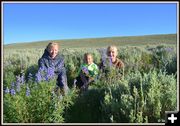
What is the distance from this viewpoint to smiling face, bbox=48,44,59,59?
8.38 m

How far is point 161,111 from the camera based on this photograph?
782 cm

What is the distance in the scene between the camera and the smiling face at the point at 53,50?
27.5 ft

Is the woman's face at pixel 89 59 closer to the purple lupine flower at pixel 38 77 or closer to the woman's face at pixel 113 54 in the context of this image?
the woman's face at pixel 113 54

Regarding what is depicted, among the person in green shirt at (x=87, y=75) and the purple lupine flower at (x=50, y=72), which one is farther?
the person in green shirt at (x=87, y=75)

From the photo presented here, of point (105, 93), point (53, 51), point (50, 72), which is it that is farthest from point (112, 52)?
point (50, 72)

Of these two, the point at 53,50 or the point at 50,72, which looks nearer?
the point at 50,72

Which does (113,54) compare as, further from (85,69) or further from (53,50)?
(53,50)

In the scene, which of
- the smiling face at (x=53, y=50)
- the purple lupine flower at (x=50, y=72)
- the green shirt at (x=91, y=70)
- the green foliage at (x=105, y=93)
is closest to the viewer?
the green foliage at (x=105, y=93)

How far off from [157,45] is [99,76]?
Answer: 57.5 inches

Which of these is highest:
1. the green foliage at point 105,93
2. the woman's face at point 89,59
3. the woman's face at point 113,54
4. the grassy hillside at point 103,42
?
the grassy hillside at point 103,42

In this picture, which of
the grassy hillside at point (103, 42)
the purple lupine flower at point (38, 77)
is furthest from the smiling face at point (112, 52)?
the purple lupine flower at point (38, 77)

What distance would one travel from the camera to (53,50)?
8406 mm

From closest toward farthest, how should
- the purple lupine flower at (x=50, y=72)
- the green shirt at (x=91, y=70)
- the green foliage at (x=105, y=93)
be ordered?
the green foliage at (x=105, y=93)
the purple lupine flower at (x=50, y=72)
the green shirt at (x=91, y=70)

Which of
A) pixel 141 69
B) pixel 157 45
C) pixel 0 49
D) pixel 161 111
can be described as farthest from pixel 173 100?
pixel 0 49
